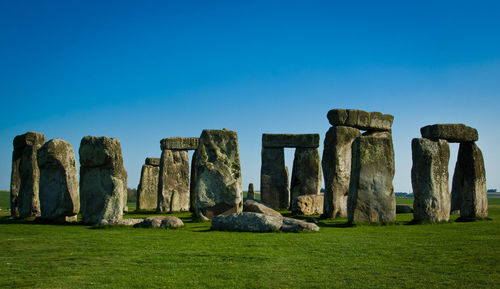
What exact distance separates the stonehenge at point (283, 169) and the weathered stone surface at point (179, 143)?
3.76 meters

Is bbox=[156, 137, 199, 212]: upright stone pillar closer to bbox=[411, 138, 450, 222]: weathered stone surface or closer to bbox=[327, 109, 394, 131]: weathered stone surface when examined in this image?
bbox=[327, 109, 394, 131]: weathered stone surface

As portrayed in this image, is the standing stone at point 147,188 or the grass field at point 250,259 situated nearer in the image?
the grass field at point 250,259

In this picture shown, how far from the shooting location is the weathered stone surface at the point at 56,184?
494 inches

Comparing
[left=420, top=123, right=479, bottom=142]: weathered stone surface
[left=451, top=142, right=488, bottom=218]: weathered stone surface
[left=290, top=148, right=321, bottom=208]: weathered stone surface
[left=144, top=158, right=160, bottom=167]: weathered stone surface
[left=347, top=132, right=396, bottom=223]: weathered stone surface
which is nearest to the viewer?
[left=347, top=132, right=396, bottom=223]: weathered stone surface

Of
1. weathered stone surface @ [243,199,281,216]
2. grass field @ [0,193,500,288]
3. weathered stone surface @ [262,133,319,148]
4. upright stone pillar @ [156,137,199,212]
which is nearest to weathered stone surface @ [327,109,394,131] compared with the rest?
weathered stone surface @ [243,199,281,216]

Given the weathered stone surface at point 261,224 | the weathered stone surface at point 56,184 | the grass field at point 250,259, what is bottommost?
the grass field at point 250,259

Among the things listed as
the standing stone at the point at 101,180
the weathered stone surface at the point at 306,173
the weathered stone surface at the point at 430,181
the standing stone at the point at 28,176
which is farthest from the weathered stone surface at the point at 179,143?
the weathered stone surface at the point at 430,181

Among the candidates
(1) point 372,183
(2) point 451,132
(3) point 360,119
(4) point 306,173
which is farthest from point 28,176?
(2) point 451,132

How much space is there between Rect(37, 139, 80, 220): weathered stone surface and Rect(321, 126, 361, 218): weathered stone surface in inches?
319

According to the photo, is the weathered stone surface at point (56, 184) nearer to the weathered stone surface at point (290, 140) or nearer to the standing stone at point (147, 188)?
the standing stone at point (147, 188)

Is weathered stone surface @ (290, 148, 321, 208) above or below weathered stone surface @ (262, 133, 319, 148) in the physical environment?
below

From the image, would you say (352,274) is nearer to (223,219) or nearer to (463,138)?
(223,219)

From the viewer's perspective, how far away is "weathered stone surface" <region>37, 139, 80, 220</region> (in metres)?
12.5

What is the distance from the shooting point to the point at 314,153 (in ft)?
70.5
